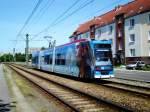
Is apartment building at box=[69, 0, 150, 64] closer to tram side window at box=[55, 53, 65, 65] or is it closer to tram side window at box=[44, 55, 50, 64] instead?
tram side window at box=[44, 55, 50, 64]

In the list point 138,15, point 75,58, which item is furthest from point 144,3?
point 75,58

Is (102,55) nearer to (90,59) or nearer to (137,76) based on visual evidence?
(90,59)

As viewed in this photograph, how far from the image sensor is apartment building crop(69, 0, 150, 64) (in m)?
58.2

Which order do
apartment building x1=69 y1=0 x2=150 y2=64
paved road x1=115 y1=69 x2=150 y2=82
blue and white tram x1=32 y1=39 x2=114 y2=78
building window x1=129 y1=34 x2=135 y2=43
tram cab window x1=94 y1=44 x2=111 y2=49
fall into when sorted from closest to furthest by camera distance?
blue and white tram x1=32 y1=39 x2=114 y2=78 < tram cab window x1=94 y1=44 x2=111 y2=49 < paved road x1=115 y1=69 x2=150 y2=82 < apartment building x1=69 y1=0 x2=150 y2=64 < building window x1=129 y1=34 x2=135 y2=43

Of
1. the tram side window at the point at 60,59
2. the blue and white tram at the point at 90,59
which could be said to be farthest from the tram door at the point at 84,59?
the tram side window at the point at 60,59

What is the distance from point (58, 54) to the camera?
34.0m

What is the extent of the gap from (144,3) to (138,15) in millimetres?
2764

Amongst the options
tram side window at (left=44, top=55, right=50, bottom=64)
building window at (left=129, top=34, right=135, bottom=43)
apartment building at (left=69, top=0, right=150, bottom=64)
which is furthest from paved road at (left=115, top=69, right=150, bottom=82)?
building window at (left=129, top=34, right=135, bottom=43)

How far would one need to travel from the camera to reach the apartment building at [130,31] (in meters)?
58.2

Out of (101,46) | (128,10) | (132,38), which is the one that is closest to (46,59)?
(101,46)

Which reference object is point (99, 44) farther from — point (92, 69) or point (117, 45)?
point (117, 45)

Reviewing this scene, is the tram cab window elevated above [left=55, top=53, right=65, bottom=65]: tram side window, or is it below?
above

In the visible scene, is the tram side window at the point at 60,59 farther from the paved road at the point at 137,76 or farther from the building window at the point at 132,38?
the building window at the point at 132,38

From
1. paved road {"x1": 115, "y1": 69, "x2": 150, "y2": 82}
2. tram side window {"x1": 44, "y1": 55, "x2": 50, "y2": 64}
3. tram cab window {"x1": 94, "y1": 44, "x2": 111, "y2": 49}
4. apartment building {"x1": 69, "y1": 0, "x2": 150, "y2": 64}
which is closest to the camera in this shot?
tram cab window {"x1": 94, "y1": 44, "x2": 111, "y2": 49}
